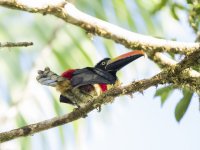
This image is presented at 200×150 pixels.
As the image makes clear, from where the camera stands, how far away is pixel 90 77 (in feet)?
10.8

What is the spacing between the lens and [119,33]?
10.1 ft

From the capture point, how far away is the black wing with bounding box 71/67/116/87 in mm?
3240

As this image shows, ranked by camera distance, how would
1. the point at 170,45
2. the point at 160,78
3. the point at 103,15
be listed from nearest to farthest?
the point at 160,78
the point at 170,45
the point at 103,15

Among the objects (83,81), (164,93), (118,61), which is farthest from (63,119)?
(164,93)

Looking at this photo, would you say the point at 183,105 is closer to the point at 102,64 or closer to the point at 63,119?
the point at 102,64

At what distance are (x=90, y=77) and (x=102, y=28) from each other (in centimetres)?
33

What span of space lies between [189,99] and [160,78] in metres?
0.89

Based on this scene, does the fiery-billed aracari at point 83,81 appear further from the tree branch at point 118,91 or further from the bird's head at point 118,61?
the tree branch at point 118,91

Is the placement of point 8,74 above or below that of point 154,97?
above

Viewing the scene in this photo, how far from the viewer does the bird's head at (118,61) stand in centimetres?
313

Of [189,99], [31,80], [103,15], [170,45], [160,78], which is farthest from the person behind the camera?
[103,15]

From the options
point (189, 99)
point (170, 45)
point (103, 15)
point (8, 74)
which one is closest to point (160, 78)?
point (170, 45)

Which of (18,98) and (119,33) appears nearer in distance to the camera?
(119,33)

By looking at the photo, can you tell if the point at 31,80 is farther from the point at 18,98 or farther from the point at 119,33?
the point at 119,33
